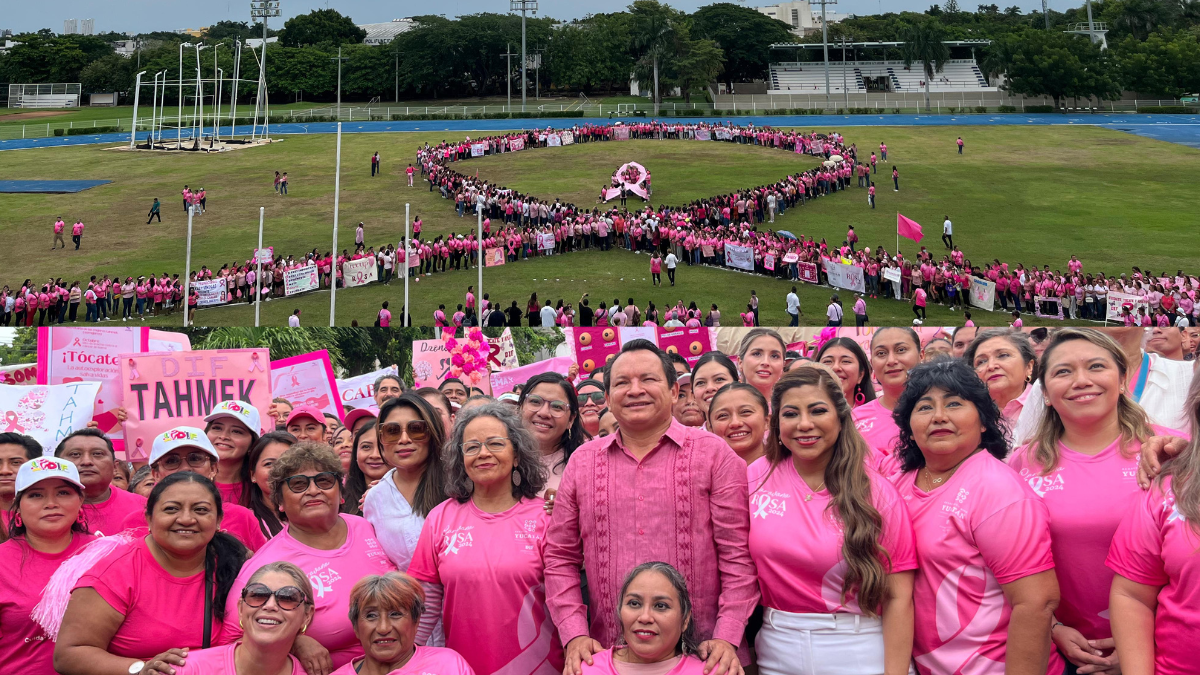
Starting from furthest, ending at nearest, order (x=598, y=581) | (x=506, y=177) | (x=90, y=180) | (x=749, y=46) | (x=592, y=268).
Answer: (x=749, y=46) < (x=90, y=180) < (x=506, y=177) < (x=592, y=268) < (x=598, y=581)

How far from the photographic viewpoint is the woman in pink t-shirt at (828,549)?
4.08 meters

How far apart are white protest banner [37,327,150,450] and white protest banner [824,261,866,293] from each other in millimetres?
21114

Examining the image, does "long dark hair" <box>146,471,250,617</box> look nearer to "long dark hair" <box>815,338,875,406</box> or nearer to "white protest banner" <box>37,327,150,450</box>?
"long dark hair" <box>815,338,875,406</box>

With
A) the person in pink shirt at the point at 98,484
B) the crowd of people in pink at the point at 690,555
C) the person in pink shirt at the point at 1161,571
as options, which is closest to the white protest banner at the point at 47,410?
the person in pink shirt at the point at 98,484

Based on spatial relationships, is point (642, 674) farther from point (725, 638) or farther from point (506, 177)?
point (506, 177)

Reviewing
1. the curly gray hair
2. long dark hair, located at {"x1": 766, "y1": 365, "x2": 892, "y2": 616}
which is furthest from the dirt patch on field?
long dark hair, located at {"x1": 766, "y1": 365, "x2": 892, "y2": 616}

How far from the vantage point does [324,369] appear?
35.9 feet

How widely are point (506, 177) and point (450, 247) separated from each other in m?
15.5

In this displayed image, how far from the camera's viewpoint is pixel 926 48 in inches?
3073

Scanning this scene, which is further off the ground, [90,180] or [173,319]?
[90,180]

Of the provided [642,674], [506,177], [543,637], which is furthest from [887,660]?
[506,177]

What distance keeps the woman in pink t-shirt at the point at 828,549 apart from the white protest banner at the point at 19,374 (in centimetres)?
987

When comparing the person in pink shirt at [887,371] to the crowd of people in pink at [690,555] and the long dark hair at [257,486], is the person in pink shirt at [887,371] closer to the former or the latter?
the crowd of people in pink at [690,555]

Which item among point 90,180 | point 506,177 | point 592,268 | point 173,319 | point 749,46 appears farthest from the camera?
point 749,46
